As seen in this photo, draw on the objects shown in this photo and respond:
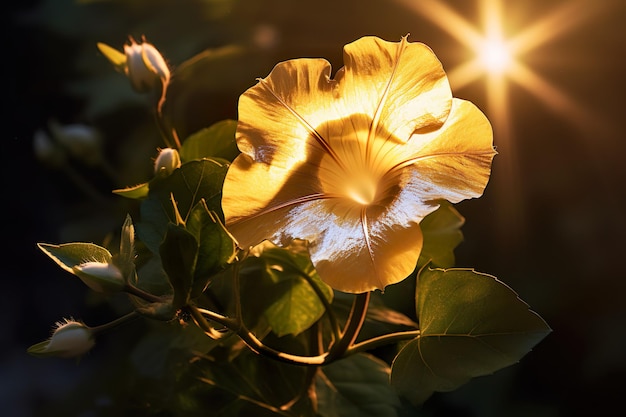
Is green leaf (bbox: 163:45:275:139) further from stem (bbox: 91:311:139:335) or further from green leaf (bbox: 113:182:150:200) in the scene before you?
stem (bbox: 91:311:139:335)

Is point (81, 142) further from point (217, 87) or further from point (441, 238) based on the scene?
point (441, 238)

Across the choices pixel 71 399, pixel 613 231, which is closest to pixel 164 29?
pixel 71 399

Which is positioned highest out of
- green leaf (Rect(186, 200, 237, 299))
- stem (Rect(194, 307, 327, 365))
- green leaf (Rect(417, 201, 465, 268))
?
green leaf (Rect(417, 201, 465, 268))

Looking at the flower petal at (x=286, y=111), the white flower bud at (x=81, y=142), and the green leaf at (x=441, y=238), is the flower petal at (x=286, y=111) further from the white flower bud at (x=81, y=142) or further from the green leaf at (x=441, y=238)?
the white flower bud at (x=81, y=142)

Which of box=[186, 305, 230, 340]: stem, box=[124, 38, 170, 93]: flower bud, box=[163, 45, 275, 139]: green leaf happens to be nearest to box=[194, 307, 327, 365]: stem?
box=[186, 305, 230, 340]: stem

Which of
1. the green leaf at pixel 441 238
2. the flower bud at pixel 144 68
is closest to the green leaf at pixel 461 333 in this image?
the green leaf at pixel 441 238

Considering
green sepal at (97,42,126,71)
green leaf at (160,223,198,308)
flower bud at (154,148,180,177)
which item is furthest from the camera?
green sepal at (97,42,126,71)

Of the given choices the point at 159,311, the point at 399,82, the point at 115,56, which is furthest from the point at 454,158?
the point at 115,56
